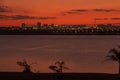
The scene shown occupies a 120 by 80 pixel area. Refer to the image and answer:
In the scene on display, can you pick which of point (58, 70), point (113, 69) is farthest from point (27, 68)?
point (113, 69)

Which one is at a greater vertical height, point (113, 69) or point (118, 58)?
point (118, 58)
